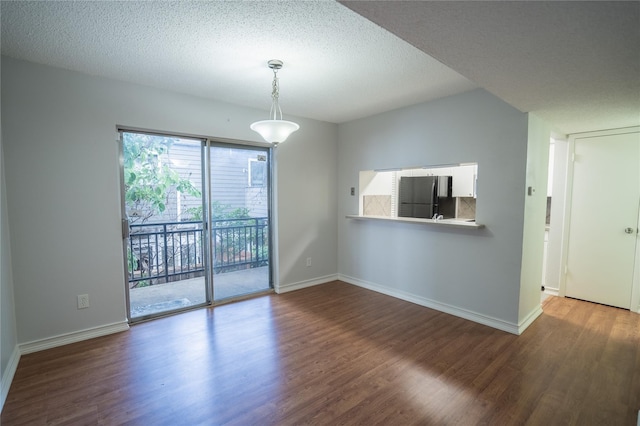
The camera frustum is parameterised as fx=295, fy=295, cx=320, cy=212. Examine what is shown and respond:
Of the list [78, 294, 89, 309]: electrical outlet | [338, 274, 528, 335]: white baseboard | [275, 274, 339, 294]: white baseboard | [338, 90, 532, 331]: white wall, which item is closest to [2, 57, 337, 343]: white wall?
[78, 294, 89, 309]: electrical outlet

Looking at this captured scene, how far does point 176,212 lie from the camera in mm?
3777

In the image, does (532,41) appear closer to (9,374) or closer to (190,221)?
(190,221)

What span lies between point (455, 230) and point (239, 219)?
272 centimetres

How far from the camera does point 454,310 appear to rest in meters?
3.42

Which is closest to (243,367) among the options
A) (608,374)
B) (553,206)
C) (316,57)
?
(316,57)

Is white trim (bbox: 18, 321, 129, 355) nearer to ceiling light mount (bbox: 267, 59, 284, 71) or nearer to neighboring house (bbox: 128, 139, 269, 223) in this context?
neighboring house (bbox: 128, 139, 269, 223)

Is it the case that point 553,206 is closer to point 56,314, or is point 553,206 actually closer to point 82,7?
point 82,7

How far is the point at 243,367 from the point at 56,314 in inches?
73.3

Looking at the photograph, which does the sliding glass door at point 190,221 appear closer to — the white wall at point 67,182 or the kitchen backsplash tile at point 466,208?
the white wall at point 67,182

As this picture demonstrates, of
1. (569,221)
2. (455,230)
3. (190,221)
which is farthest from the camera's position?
(190,221)

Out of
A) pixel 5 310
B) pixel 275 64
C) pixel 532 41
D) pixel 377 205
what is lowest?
pixel 5 310

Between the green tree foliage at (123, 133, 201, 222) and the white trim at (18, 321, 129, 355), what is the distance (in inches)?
49.3

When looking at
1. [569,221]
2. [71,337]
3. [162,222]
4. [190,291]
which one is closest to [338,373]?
[71,337]

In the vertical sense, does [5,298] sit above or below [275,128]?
below
